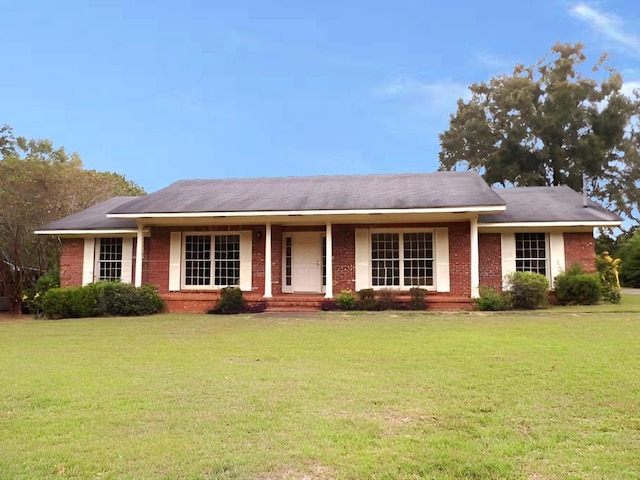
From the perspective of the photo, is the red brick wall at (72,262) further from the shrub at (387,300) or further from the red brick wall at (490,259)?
the red brick wall at (490,259)

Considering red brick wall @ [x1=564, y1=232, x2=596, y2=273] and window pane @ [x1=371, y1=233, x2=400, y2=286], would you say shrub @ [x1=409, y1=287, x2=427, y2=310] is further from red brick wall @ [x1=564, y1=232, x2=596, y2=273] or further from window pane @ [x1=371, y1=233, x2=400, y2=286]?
red brick wall @ [x1=564, y1=232, x2=596, y2=273]

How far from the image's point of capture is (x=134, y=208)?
55.6 feet

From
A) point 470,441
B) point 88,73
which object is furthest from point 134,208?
point 470,441

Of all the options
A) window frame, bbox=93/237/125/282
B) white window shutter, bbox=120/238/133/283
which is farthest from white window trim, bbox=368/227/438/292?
window frame, bbox=93/237/125/282

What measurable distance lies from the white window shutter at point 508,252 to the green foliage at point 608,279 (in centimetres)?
275

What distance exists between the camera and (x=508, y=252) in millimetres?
16750

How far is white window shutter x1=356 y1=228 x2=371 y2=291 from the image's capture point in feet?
55.3

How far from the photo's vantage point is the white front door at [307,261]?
693 inches

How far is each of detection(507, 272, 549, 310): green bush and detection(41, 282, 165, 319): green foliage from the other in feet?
36.0

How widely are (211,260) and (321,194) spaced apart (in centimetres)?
427

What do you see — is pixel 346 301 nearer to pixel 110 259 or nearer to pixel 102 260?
pixel 110 259

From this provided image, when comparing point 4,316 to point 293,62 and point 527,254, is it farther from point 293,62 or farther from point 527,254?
point 527,254

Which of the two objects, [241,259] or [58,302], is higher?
[241,259]

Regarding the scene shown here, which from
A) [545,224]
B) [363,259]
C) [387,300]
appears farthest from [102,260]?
[545,224]
